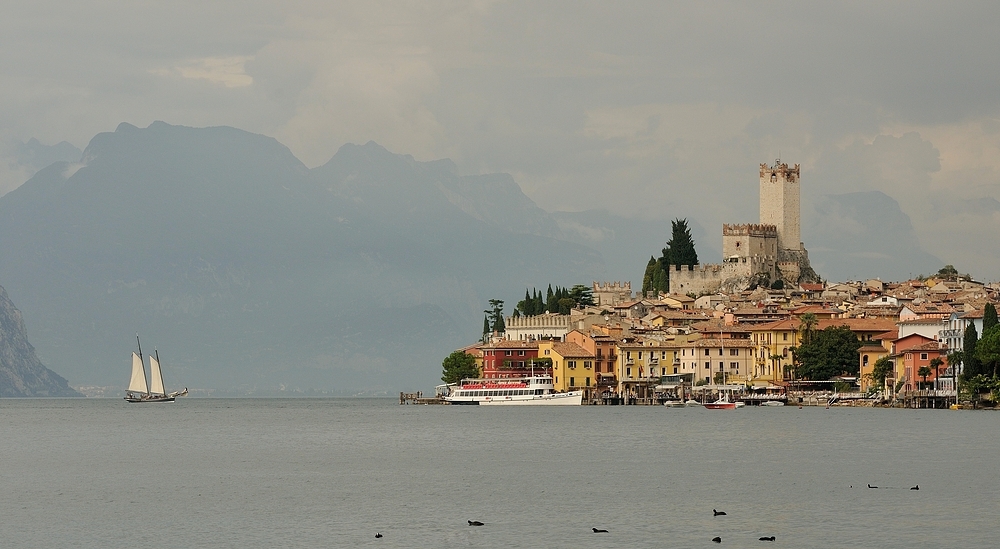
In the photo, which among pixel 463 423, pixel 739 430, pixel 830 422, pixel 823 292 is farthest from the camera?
pixel 823 292

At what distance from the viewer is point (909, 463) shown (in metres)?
53.7

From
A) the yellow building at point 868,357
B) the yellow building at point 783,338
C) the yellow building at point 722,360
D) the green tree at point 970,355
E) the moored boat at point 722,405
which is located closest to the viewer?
the green tree at point 970,355

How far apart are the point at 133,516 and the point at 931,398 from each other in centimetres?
6809

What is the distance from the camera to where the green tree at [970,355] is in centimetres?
8875

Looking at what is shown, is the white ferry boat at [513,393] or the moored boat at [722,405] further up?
the white ferry boat at [513,393]

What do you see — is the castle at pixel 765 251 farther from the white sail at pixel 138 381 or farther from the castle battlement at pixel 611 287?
the white sail at pixel 138 381

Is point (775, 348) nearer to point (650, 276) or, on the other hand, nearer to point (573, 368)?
point (573, 368)

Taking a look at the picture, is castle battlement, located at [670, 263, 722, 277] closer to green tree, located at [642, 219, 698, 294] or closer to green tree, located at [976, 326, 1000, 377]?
green tree, located at [642, 219, 698, 294]

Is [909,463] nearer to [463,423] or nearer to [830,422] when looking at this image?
[830,422]

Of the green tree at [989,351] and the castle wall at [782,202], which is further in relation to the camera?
the castle wall at [782,202]

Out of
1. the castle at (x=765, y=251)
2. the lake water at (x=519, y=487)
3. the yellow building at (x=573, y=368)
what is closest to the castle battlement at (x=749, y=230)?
the castle at (x=765, y=251)

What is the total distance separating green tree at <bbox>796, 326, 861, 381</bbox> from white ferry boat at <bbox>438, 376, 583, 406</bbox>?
16.9 metres

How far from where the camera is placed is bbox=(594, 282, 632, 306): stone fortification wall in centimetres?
15912

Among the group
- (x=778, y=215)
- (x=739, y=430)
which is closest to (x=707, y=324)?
(x=778, y=215)
